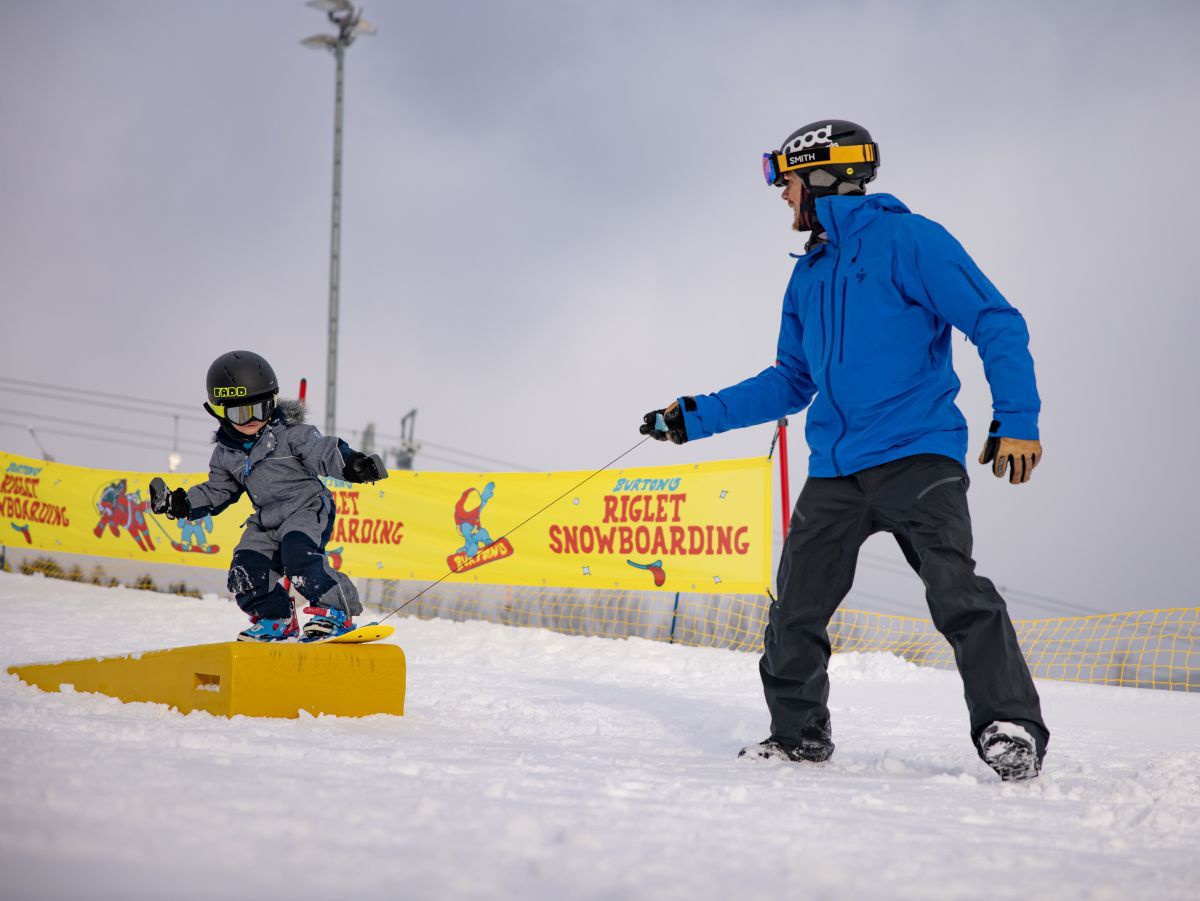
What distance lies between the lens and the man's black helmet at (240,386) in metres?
3.96

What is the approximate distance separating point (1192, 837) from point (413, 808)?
149 cm

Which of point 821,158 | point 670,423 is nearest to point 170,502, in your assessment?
A: point 670,423

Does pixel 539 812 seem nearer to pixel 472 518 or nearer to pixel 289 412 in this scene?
pixel 289 412

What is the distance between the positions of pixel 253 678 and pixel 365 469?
92 centimetres

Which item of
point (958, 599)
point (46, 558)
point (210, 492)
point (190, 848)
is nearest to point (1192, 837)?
point (958, 599)

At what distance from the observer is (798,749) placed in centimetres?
298

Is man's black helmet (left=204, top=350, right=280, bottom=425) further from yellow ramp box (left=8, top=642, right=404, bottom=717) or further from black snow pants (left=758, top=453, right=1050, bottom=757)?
black snow pants (left=758, top=453, right=1050, bottom=757)

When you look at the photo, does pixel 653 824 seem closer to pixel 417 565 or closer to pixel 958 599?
pixel 958 599

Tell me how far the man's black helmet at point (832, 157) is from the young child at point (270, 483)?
1.90 metres

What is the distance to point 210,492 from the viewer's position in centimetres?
414

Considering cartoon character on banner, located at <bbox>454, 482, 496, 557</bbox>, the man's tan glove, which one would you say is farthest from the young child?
cartoon character on banner, located at <bbox>454, 482, 496, 557</bbox>

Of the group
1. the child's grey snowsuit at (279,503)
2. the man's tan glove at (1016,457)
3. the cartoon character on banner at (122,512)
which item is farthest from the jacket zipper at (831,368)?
the cartoon character on banner at (122,512)

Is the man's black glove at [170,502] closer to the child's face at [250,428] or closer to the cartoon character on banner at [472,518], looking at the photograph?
the child's face at [250,428]

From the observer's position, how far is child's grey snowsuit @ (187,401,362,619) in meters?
3.95
